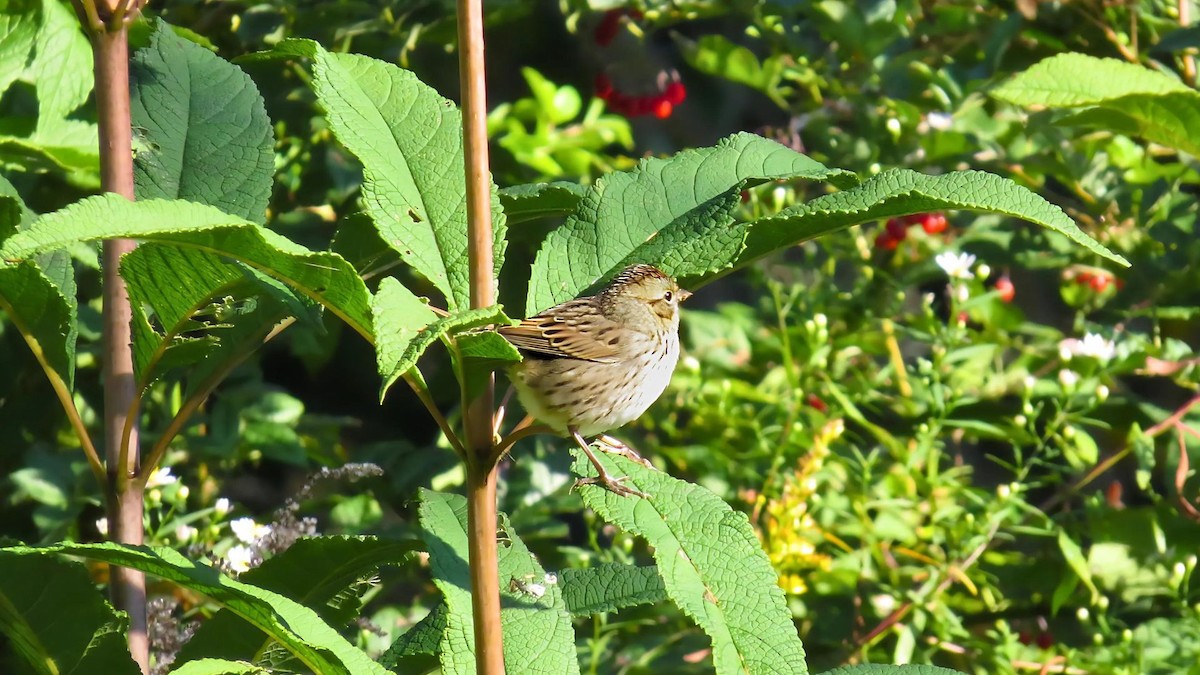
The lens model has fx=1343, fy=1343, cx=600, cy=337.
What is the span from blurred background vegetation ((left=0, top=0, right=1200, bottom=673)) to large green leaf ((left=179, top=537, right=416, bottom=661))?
0.88 m

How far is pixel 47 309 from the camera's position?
1.27 m

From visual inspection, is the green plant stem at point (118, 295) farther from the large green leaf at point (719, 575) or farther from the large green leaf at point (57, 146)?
the large green leaf at point (57, 146)

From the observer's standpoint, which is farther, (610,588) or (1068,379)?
(1068,379)

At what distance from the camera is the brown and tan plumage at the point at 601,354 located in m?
1.52

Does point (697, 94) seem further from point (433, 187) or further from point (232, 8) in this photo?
point (433, 187)

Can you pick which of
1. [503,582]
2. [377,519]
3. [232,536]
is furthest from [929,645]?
[503,582]

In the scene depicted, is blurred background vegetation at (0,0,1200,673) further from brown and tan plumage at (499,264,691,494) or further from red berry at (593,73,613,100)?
brown and tan plumage at (499,264,691,494)

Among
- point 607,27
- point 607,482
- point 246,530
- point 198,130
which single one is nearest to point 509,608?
point 607,482

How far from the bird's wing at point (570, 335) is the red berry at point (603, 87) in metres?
1.42

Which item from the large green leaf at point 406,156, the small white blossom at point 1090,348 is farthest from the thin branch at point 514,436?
the small white blossom at point 1090,348

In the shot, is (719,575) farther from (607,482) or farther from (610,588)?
(610,588)

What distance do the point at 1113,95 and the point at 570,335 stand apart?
0.87 metres

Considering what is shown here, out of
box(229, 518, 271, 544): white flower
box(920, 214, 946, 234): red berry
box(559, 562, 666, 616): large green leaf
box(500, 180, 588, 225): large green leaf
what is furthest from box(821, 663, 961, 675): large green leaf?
box(920, 214, 946, 234): red berry

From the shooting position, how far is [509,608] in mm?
1153
